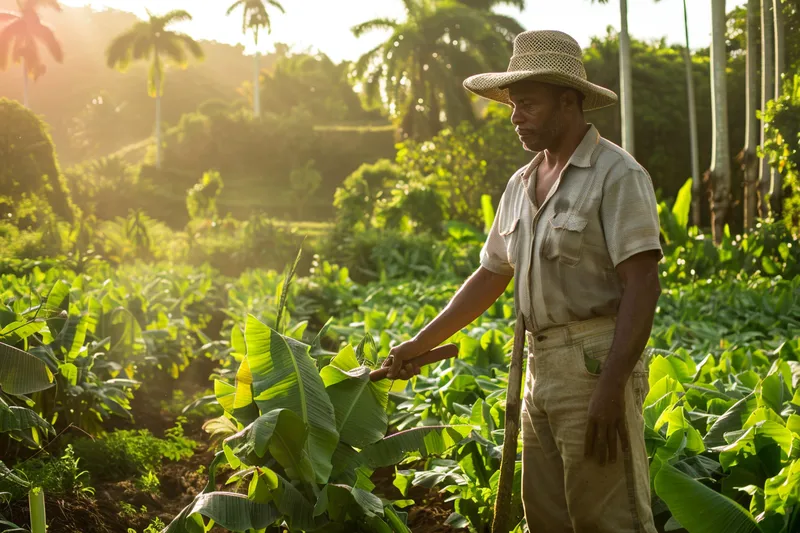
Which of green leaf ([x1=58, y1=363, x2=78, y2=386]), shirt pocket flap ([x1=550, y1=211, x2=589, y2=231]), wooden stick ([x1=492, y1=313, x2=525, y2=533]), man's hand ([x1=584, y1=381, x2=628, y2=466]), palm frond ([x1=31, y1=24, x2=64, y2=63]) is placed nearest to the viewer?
man's hand ([x1=584, y1=381, x2=628, y2=466])

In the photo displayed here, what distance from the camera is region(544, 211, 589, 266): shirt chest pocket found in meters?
2.46

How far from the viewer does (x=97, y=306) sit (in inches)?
213

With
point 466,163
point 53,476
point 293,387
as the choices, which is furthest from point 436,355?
point 466,163

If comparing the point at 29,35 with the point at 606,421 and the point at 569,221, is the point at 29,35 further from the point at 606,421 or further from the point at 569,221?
the point at 606,421

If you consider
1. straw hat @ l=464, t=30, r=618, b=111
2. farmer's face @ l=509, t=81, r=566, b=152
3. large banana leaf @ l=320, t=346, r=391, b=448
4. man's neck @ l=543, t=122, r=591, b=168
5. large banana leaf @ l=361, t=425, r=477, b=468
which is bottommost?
large banana leaf @ l=361, t=425, r=477, b=468

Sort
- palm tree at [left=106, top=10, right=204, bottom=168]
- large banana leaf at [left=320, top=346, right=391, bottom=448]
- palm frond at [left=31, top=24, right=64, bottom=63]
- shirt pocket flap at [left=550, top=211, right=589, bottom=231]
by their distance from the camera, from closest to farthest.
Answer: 1. shirt pocket flap at [left=550, top=211, right=589, bottom=231]
2. large banana leaf at [left=320, top=346, right=391, bottom=448]
3. palm frond at [left=31, top=24, right=64, bottom=63]
4. palm tree at [left=106, top=10, right=204, bottom=168]

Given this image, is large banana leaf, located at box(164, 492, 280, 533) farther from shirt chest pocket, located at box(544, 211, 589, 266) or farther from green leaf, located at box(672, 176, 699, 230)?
green leaf, located at box(672, 176, 699, 230)

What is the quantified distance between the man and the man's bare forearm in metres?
0.23

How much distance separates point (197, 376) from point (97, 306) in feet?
7.69

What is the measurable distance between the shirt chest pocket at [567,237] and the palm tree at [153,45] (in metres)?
41.5

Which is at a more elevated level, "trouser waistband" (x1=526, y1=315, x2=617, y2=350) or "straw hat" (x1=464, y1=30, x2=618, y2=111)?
"straw hat" (x1=464, y1=30, x2=618, y2=111)

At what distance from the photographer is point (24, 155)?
10.8 metres

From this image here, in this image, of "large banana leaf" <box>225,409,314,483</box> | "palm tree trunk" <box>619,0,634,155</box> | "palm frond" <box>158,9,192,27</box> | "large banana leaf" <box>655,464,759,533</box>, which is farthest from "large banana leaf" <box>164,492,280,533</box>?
"palm frond" <box>158,9,192,27</box>

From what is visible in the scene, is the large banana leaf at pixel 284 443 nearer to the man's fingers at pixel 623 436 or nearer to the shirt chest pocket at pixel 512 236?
the shirt chest pocket at pixel 512 236
